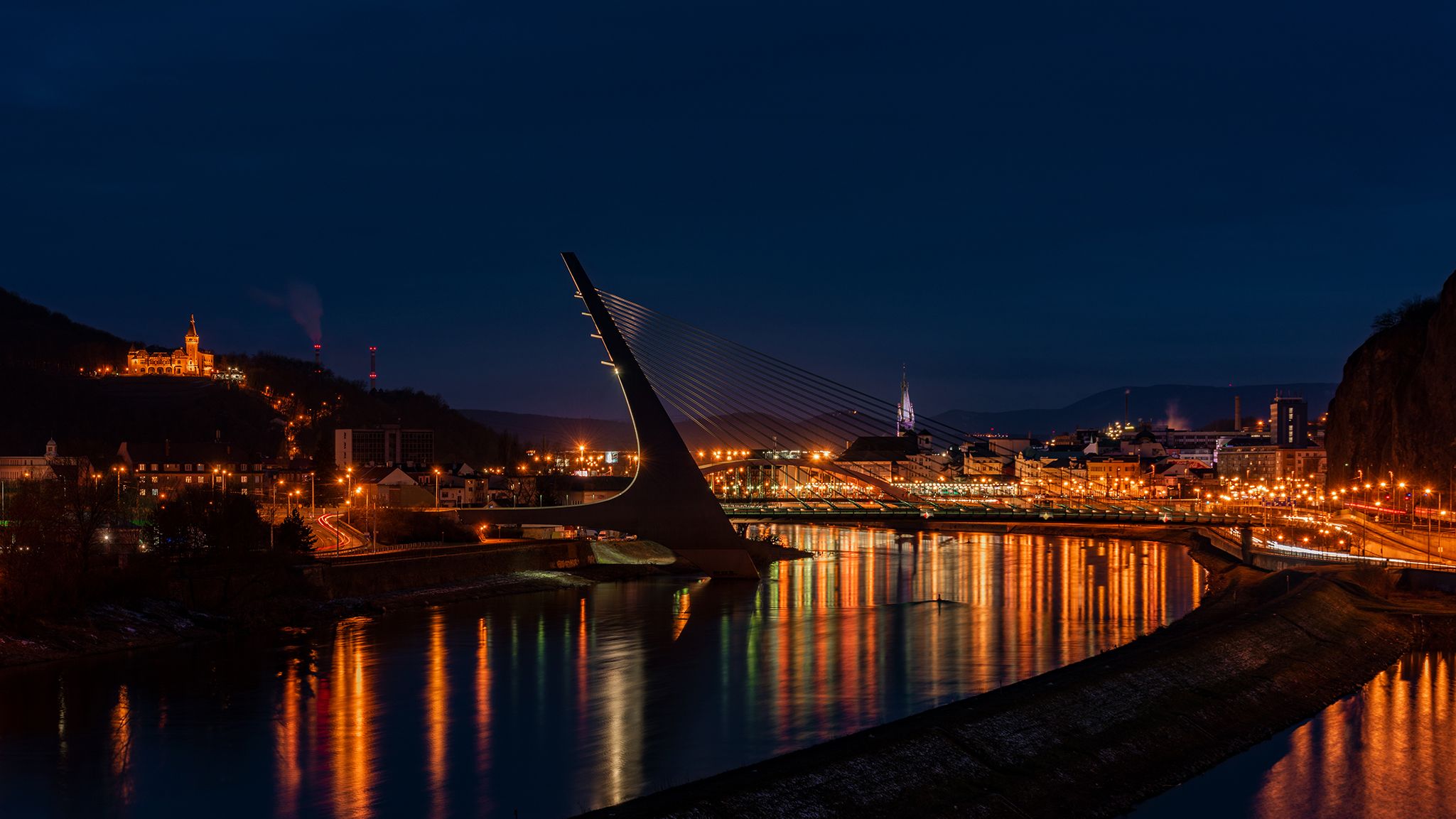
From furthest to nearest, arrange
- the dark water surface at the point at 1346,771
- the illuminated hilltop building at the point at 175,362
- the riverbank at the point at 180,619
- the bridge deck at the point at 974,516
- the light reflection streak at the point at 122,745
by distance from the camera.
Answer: the illuminated hilltop building at the point at 175,362, the bridge deck at the point at 974,516, the riverbank at the point at 180,619, the light reflection streak at the point at 122,745, the dark water surface at the point at 1346,771

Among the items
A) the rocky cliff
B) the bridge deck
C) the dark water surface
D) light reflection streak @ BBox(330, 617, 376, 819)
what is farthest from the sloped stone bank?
the rocky cliff

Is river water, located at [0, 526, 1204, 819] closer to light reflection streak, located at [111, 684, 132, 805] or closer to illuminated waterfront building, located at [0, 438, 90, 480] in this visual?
light reflection streak, located at [111, 684, 132, 805]

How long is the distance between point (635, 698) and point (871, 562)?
22.2m

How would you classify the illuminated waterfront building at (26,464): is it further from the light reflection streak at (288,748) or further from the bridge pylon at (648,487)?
the light reflection streak at (288,748)

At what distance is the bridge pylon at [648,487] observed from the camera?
31.2 meters

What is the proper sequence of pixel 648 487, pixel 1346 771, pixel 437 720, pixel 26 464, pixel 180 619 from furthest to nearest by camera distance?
1. pixel 26 464
2. pixel 648 487
3. pixel 180 619
4. pixel 437 720
5. pixel 1346 771

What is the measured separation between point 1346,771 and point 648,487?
64.7 ft

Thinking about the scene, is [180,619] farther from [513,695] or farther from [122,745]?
[122,745]

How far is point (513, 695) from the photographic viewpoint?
1766cm

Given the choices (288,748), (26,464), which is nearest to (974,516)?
(288,748)

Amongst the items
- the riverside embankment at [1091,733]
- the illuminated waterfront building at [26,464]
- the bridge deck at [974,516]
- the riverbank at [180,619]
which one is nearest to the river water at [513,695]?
the riverbank at [180,619]

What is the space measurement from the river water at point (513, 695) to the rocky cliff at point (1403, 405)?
58.6 feet

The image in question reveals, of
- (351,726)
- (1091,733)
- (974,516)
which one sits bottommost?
(351,726)

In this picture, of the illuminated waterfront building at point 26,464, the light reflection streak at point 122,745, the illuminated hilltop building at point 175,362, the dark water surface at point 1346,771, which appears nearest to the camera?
the dark water surface at point 1346,771
